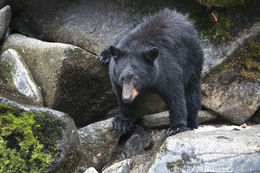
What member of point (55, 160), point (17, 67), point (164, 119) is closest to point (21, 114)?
point (55, 160)

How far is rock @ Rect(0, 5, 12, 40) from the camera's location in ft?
26.9

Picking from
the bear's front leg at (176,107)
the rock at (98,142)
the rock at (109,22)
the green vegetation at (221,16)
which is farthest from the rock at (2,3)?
the bear's front leg at (176,107)

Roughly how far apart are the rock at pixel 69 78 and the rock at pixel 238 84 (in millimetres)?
2153

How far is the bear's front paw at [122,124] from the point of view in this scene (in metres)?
7.02

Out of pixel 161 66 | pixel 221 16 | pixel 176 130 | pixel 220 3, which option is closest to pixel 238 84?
pixel 221 16

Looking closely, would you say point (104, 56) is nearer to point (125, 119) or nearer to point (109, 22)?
point (109, 22)

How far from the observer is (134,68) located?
5.92 m

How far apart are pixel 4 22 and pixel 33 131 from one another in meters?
4.23

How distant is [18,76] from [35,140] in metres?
2.85

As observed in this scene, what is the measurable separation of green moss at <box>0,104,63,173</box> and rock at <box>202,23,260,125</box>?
4.00 m

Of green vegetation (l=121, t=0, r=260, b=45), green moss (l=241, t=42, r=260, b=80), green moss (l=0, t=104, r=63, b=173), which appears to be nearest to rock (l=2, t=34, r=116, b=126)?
green moss (l=0, t=104, r=63, b=173)

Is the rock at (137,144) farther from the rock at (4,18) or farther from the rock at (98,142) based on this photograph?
the rock at (4,18)

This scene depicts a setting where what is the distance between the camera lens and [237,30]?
797 cm

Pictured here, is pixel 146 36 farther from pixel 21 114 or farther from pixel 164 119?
pixel 21 114
